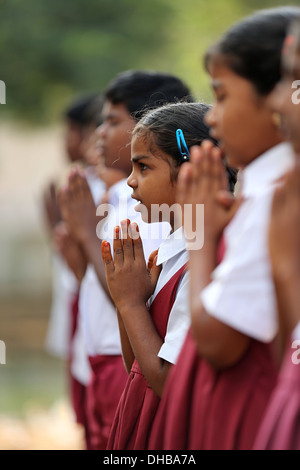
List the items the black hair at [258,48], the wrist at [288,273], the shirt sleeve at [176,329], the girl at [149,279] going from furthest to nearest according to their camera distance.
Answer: the girl at [149,279] < the shirt sleeve at [176,329] < the black hair at [258,48] < the wrist at [288,273]

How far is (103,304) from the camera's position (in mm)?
3861

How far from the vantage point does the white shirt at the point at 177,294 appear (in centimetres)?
231

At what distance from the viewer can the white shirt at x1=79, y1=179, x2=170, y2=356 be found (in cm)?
359

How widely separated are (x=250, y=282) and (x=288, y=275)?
3.5 inches

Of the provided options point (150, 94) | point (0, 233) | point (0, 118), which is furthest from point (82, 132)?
point (0, 233)

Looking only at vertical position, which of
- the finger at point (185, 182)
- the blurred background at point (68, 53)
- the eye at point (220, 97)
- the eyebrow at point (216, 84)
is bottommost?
the finger at point (185, 182)

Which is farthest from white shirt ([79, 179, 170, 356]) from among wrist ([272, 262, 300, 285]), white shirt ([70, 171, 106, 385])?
wrist ([272, 262, 300, 285])

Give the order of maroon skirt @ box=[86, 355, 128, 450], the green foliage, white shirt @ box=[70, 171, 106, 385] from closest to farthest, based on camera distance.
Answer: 1. maroon skirt @ box=[86, 355, 128, 450]
2. white shirt @ box=[70, 171, 106, 385]
3. the green foliage

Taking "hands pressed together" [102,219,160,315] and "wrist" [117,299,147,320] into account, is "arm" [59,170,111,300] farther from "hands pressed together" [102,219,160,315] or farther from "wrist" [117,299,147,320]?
"wrist" [117,299,147,320]

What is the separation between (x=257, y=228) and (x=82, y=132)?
463cm

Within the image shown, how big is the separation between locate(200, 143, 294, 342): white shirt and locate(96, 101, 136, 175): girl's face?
1.82 meters

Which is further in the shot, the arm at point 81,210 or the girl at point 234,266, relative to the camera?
the arm at point 81,210

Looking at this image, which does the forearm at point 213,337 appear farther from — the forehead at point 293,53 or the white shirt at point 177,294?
the forehead at point 293,53

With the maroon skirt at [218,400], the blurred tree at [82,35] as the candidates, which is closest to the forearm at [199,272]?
the maroon skirt at [218,400]
